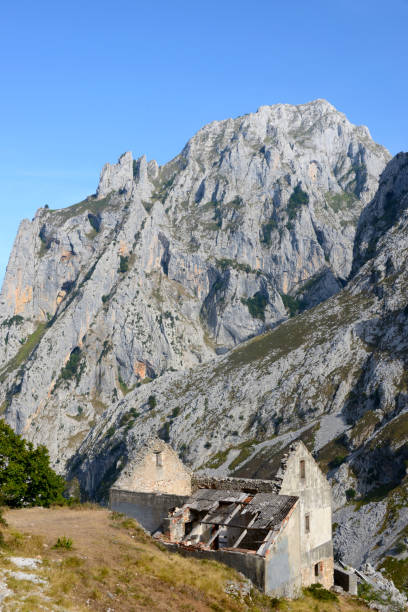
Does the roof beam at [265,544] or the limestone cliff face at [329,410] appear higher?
the limestone cliff face at [329,410]

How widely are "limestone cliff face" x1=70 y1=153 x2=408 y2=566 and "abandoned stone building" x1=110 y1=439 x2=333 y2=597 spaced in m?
55.5

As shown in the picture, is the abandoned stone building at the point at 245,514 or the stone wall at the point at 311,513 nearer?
the abandoned stone building at the point at 245,514

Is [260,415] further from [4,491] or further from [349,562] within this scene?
[4,491]

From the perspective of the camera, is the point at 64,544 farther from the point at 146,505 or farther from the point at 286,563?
the point at 146,505

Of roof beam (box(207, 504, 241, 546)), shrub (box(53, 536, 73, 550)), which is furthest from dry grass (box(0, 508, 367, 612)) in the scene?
roof beam (box(207, 504, 241, 546))

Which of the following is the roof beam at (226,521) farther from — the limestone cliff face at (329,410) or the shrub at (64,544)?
the limestone cliff face at (329,410)

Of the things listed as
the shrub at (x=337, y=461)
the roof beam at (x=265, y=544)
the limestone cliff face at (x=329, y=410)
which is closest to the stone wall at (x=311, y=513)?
the roof beam at (x=265, y=544)

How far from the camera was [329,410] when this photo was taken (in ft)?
492

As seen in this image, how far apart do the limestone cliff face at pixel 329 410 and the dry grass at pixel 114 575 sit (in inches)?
2580

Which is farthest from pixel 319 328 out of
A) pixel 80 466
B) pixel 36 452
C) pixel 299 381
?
pixel 36 452

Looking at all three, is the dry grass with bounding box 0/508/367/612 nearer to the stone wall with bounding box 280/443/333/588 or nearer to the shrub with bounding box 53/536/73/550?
the shrub with bounding box 53/536/73/550

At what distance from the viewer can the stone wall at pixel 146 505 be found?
37.3 m

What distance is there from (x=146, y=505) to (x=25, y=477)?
13.4 meters

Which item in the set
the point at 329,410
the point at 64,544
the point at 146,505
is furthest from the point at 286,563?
the point at 329,410
